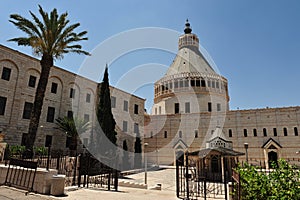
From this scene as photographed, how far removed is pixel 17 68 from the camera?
60.5ft

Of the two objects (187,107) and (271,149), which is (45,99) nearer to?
(187,107)

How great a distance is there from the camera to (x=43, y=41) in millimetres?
15180

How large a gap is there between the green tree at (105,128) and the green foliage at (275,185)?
46.1 ft

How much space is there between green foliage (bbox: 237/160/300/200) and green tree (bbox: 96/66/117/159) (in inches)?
553

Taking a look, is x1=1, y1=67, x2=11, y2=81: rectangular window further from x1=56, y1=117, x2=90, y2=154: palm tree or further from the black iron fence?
the black iron fence

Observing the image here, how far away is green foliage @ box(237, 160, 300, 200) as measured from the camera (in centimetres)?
407

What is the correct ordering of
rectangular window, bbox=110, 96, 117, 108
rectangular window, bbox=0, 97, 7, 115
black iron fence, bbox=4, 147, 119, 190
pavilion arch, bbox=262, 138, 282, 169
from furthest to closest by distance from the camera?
rectangular window, bbox=110, 96, 117, 108 → pavilion arch, bbox=262, 138, 282, 169 → rectangular window, bbox=0, 97, 7, 115 → black iron fence, bbox=4, 147, 119, 190

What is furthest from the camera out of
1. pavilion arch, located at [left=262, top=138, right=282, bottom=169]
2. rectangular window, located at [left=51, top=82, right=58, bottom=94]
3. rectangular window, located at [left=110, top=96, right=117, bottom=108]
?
rectangular window, located at [left=110, top=96, right=117, bottom=108]

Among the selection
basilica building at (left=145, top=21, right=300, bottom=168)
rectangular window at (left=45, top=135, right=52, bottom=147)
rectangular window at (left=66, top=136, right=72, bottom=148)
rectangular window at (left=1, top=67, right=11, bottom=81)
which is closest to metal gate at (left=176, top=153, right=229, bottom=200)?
basilica building at (left=145, top=21, right=300, bottom=168)

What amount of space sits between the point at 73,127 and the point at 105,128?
12.0 feet

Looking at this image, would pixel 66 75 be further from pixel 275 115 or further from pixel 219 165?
pixel 275 115

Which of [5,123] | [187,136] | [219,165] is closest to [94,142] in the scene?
[5,123]

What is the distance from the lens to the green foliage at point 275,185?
407 centimetres

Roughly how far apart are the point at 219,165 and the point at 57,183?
14.3 meters
